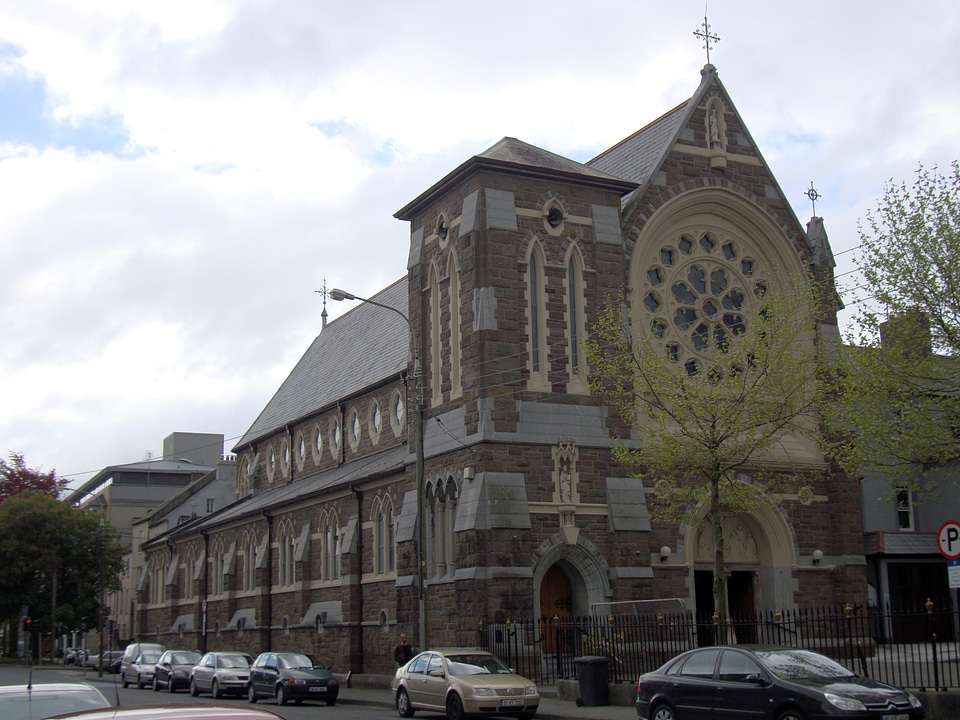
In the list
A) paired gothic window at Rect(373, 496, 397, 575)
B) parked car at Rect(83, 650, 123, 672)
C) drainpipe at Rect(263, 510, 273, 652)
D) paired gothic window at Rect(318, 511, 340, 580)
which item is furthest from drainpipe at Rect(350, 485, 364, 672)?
parked car at Rect(83, 650, 123, 672)

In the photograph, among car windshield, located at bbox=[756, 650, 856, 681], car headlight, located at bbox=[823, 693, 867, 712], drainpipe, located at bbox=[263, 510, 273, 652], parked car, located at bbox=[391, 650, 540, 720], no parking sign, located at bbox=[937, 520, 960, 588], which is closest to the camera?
car headlight, located at bbox=[823, 693, 867, 712]

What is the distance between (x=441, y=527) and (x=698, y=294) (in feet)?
32.2

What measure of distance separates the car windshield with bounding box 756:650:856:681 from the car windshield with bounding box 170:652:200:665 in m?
24.8

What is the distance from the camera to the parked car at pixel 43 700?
945cm

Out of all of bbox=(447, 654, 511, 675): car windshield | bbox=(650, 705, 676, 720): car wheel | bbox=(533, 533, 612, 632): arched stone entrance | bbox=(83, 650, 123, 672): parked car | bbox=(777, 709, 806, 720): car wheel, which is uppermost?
bbox=(533, 533, 612, 632): arched stone entrance

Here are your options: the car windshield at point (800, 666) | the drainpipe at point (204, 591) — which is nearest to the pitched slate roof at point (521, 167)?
the car windshield at point (800, 666)

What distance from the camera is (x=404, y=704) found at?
73.8ft

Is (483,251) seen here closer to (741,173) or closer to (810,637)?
(741,173)

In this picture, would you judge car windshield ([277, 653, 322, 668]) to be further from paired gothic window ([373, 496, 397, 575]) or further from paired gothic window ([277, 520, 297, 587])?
paired gothic window ([277, 520, 297, 587])

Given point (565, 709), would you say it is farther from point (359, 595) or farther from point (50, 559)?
point (50, 559)

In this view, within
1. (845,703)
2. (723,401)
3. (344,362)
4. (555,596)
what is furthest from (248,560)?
(845,703)

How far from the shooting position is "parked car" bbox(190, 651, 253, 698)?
1232 inches

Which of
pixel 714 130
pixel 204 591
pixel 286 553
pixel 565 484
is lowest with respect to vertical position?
pixel 204 591

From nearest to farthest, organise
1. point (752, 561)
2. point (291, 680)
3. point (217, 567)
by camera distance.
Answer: point (291, 680)
point (752, 561)
point (217, 567)
